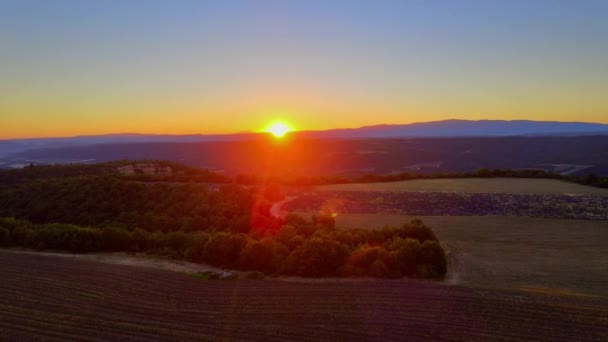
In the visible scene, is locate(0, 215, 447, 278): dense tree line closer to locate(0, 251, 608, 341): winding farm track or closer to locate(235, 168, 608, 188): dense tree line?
locate(0, 251, 608, 341): winding farm track

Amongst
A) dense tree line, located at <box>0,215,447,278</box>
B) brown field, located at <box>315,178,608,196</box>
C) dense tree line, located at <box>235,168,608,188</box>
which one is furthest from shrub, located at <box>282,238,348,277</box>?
dense tree line, located at <box>235,168,608,188</box>

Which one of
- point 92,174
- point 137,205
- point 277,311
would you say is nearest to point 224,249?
point 277,311

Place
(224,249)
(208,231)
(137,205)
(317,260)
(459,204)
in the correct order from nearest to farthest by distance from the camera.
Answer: (317,260)
(224,249)
(208,231)
(459,204)
(137,205)

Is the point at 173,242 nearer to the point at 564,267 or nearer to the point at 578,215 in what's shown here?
the point at 564,267

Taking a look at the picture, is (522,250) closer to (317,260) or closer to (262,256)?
(317,260)

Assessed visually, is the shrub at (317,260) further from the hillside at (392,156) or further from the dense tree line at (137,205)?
the hillside at (392,156)

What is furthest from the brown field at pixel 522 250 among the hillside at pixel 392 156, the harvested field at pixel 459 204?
the hillside at pixel 392 156
